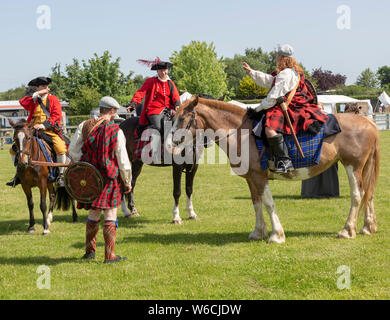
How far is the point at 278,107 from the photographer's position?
700 cm

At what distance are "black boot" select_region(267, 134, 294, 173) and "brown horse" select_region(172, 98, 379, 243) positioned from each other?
33 centimetres

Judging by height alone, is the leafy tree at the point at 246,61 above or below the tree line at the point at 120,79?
above

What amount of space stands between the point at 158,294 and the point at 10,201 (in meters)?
8.62

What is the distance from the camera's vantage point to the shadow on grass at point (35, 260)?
6.72m

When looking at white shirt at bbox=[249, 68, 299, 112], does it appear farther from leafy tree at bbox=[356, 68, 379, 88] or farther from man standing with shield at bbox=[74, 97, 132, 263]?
leafy tree at bbox=[356, 68, 379, 88]

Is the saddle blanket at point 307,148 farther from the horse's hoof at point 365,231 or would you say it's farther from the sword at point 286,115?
the horse's hoof at point 365,231

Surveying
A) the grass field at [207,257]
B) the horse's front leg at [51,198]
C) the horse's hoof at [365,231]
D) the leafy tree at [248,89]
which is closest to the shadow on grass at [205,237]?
the grass field at [207,257]

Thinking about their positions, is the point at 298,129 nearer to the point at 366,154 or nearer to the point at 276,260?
the point at 366,154

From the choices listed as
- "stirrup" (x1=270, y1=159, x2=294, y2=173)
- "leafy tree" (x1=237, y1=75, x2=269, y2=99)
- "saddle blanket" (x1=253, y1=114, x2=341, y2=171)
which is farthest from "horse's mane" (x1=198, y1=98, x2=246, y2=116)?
"leafy tree" (x1=237, y1=75, x2=269, y2=99)

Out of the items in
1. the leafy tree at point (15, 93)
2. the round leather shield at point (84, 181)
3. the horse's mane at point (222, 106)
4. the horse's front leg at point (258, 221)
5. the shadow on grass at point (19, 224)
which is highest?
the leafy tree at point (15, 93)

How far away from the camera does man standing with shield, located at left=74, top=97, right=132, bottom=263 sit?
6.17m

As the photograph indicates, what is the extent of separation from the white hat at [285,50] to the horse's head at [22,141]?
472 cm

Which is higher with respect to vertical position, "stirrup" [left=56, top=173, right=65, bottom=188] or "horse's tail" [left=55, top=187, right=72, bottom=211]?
"stirrup" [left=56, top=173, right=65, bottom=188]

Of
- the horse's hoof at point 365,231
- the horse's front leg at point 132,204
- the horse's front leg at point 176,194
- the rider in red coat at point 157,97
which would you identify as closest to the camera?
the horse's hoof at point 365,231
